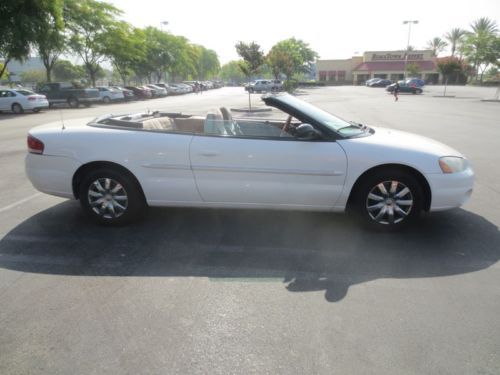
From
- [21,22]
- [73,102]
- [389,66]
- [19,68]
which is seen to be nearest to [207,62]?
[389,66]

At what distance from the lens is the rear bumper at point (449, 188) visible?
382cm

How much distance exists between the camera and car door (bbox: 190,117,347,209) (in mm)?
3846

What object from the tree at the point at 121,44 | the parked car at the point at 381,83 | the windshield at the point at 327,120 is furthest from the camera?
the parked car at the point at 381,83

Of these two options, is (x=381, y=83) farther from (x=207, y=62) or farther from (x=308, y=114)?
(x=308, y=114)

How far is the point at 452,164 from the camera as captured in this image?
3877 mm

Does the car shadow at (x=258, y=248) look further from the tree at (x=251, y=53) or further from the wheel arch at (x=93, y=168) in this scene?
the tree at (x=251, y=53)

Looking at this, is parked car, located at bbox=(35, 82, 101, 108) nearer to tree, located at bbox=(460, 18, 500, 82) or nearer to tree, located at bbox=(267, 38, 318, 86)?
tree, located at bbox=(267, 38, 318, 86)

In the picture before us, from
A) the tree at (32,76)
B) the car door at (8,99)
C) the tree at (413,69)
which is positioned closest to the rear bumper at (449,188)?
the car door at (8,99)

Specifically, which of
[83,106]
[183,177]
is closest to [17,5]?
[83,106]

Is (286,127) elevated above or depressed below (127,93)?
below

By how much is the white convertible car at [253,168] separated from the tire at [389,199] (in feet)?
0.03

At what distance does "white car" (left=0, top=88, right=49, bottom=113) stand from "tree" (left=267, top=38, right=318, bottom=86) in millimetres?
22557

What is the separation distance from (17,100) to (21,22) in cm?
435

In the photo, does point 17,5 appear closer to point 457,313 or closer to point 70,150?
point 70,150
